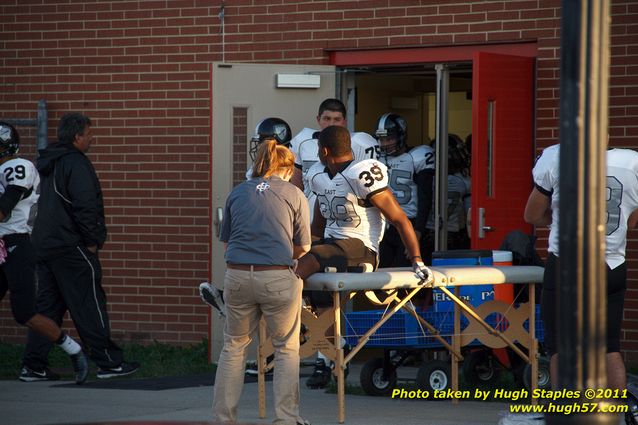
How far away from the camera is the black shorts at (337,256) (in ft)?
27.4

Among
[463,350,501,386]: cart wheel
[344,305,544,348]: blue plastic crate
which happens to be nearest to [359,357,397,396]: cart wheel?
[344,305,544,348]: blue plastic crate

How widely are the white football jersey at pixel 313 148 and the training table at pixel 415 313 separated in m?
1.70

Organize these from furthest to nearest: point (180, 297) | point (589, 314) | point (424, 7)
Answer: point (180, 297) → point (424, 7) → point (589, 314)

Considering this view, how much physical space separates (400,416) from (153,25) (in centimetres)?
552

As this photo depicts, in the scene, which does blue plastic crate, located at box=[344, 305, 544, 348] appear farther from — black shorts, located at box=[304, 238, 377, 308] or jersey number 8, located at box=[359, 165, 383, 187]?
jersey number 8, located at box=[359, 165, 383, 187]

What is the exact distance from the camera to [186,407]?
8.55 meters

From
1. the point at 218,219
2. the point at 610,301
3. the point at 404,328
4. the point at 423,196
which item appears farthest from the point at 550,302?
the point at 218,219

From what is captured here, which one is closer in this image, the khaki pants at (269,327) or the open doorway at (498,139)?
the khaki pants at (269,327)

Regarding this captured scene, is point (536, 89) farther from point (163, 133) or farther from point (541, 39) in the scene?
point (163, 133)

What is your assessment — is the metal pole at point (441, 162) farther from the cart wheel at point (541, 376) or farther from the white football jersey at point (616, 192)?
the white football jersey at point (616, 192)

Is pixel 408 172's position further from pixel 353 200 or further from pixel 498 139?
pixel 353 200

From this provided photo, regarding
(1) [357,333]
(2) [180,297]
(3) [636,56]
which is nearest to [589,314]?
(1) [357,333]

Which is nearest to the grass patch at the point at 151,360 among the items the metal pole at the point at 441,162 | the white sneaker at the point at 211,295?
the white sneaker at the point at 211,295

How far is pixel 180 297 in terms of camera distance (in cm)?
1208
